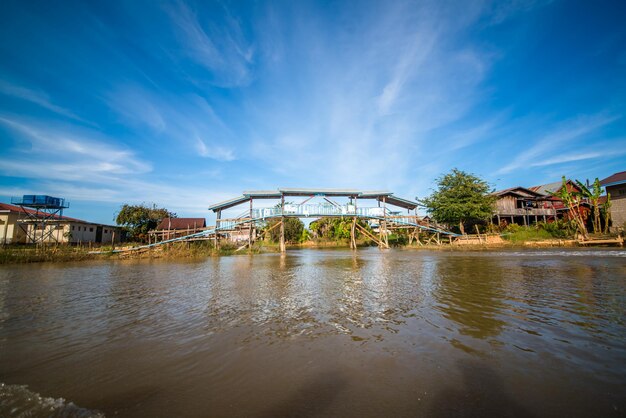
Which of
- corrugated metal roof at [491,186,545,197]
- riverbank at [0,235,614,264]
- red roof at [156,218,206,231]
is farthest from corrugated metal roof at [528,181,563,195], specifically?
red roof at [156,218,206,231]

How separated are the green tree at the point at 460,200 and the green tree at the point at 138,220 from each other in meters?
37.6

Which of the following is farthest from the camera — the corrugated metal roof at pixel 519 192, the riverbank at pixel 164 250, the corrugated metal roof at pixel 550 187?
the corrugated metal roof at pixel 550 187

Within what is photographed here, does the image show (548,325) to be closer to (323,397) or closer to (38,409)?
(323,397)

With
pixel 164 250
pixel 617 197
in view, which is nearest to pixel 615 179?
pixel 617 197

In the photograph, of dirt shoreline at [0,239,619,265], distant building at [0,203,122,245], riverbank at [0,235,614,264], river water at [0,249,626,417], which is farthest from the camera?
distant building at [0,203,122,245]

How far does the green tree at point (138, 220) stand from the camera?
3581 cm

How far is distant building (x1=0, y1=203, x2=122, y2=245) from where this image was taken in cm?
2949

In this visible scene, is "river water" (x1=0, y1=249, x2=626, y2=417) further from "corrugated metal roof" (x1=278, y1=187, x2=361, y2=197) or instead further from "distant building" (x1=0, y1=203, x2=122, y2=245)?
"distant building" (x1=0, y1=203, x2=122, y2=245)

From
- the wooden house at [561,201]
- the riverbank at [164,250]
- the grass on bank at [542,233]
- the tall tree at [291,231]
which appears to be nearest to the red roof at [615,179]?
the wooden house at [561,201]

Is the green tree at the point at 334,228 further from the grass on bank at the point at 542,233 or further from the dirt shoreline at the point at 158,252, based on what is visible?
the grass on bank at the point at 542,233

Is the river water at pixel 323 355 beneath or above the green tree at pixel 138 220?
beneath

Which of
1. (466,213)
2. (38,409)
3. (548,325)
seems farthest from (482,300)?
(466,213)

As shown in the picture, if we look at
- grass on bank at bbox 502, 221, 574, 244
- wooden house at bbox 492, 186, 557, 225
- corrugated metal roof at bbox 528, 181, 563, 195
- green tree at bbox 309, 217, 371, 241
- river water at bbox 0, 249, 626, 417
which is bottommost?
river water at bbox 0, 249, 626, 417

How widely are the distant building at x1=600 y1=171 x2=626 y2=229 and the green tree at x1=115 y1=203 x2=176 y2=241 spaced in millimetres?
53137
